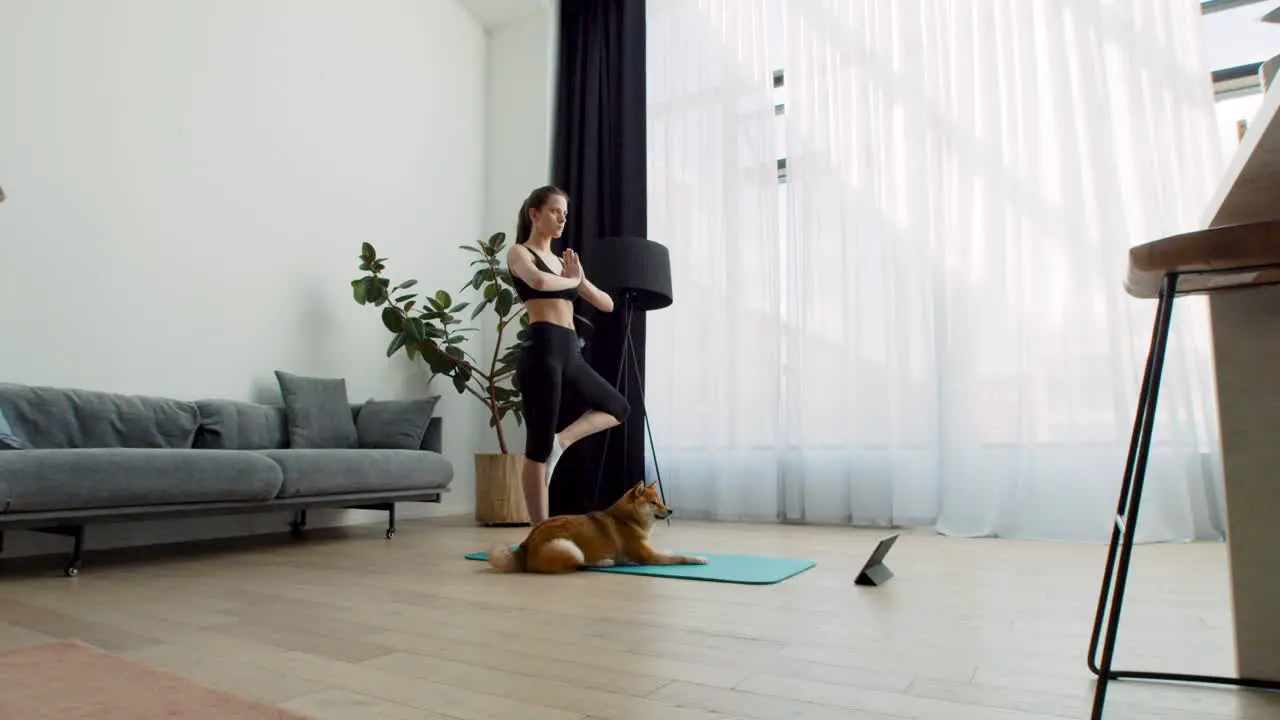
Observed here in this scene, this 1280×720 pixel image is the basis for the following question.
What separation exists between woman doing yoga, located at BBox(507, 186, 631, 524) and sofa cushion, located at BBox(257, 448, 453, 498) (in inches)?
27.9

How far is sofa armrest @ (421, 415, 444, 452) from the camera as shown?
3875 millimetres

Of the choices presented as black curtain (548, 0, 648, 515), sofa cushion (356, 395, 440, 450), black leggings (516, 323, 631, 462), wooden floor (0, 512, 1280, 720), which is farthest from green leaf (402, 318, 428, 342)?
wooden floor (0, 512, 1280, 720)

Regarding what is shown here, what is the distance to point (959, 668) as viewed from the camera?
1302 mm

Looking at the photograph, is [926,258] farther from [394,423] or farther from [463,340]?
[394,423]

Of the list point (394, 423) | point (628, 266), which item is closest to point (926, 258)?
point (628, 266)

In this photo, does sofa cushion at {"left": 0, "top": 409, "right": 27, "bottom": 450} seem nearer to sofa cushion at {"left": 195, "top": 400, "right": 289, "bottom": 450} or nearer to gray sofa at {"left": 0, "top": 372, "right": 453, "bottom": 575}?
gray sofa at {"left": 0, "top": 372, "right": 453, "bottom": 575}

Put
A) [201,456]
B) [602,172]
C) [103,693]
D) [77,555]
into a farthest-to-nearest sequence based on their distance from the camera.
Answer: [602,172] → [201,456] → [77,555] → [103,693]

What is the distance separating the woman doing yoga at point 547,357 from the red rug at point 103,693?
69.4 inches

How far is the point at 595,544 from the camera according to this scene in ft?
8.05

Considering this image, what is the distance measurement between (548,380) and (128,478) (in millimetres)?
1393

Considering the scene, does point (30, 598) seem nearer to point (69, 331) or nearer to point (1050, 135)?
point (69, 331)

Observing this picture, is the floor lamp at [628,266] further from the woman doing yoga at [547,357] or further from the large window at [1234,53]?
the large window at [1234,53]

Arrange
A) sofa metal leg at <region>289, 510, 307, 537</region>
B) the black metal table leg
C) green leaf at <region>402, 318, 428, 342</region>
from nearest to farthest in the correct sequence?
the black metal table leg
sofa metal leg at <region>289, 510, 307, 537</region>
green leaf at <region>402, 318, 428, 342</region>

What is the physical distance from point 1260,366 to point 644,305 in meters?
3.04
